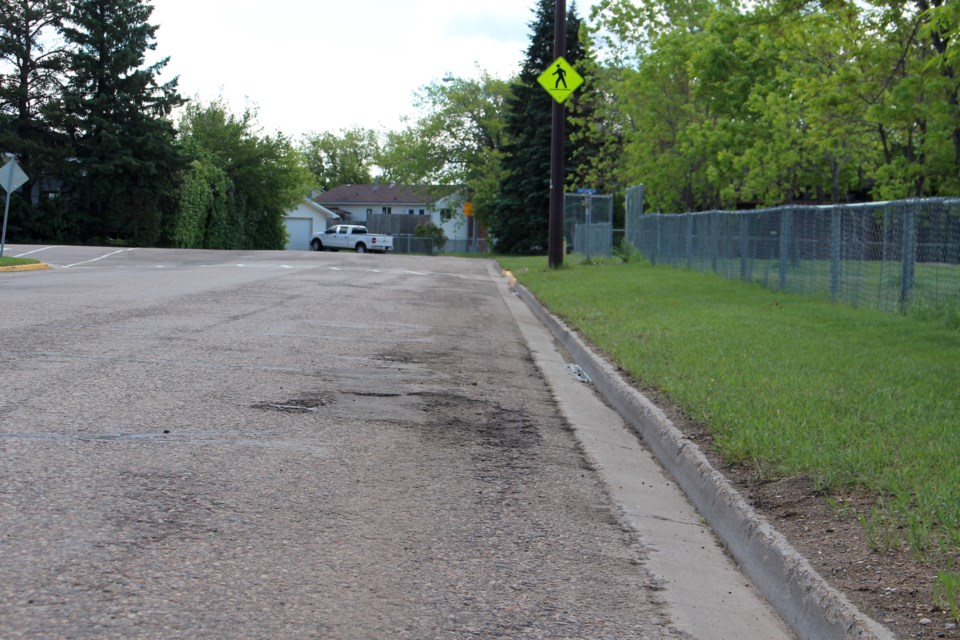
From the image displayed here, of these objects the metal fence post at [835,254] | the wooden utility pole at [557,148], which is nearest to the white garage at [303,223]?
the wooden utility pole at [557,148]

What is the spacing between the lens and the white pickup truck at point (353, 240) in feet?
204

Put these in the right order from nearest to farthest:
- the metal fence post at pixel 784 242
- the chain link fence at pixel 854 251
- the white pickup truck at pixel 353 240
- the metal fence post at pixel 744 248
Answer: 1. the chain link fence at pixel 854 251
2. the metal fence post at pixel 784 242
3. the metal fence post at pixel 744 248
4. the white pickup truck at pixel 353 240

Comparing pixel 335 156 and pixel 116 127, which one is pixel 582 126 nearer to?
pixel 116 127

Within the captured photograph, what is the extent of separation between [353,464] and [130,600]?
2.28m

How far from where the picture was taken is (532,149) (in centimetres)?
5181

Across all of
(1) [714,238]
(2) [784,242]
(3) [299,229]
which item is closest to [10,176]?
(1) [714,238]

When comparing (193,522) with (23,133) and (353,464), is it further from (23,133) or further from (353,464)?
(23,133)

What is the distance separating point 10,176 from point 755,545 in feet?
85.2

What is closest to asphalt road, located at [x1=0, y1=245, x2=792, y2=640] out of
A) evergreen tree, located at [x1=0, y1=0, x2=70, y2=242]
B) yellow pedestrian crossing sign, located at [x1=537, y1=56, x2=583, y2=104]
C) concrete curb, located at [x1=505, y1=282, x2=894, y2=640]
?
concrete curb, located at [x1=505, y1=282, x2=894, y2=640]

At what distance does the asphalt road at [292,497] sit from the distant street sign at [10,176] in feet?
57.1

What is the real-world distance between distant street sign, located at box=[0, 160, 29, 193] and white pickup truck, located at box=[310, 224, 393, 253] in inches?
1408

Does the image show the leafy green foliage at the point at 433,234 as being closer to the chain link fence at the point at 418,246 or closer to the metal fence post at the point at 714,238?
the chain link fence at the point at 418,246

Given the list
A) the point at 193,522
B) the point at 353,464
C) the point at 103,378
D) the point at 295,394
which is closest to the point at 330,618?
the point at 193,522

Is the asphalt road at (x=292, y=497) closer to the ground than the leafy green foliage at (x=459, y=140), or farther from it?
closer to the ground
